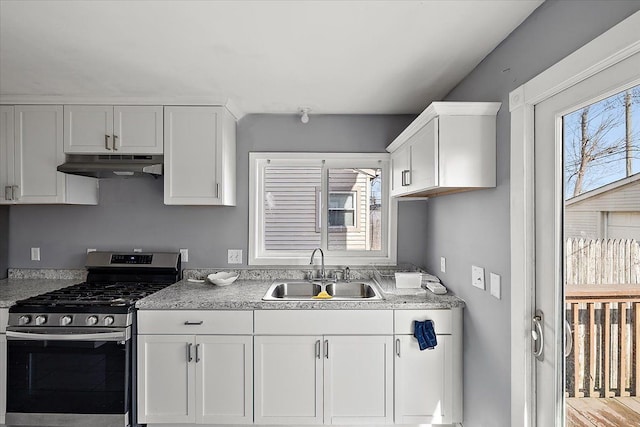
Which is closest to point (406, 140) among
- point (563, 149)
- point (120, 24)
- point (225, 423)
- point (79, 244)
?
point (563, 149)

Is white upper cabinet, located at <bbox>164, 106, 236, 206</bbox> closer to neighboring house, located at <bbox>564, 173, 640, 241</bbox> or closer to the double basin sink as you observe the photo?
the double basin sink

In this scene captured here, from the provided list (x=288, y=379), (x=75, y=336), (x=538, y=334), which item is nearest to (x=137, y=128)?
(x=75, y=336)

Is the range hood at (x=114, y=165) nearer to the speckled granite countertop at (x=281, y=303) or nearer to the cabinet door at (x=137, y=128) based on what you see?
the cabinet door at (x=137, y=128)

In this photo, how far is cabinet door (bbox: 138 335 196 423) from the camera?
2.22m

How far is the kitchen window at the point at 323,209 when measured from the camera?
3.02m

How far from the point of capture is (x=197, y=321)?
2.22 m

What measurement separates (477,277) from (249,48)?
1784 millimetres

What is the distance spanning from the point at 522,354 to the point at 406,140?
1431 mm

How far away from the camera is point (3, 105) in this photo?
2592mm

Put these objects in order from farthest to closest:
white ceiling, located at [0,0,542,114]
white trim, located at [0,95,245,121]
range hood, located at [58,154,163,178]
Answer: white trim, located at [0,95,245,121], range hood, located at [58,154,163,178], white ceiling, located at [0,0,542,114]

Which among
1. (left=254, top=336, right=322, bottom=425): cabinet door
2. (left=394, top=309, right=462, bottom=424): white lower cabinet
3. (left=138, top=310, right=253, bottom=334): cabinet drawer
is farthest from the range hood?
(left=394, top=309, right=462, bottom=424): white lower cabinet

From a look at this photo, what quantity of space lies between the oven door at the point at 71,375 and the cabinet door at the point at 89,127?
130 centimetres

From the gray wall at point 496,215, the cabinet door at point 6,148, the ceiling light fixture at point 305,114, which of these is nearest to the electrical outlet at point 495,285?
the gray wall at point 496,215

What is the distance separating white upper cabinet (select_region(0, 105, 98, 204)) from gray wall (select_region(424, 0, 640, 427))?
115 inches
